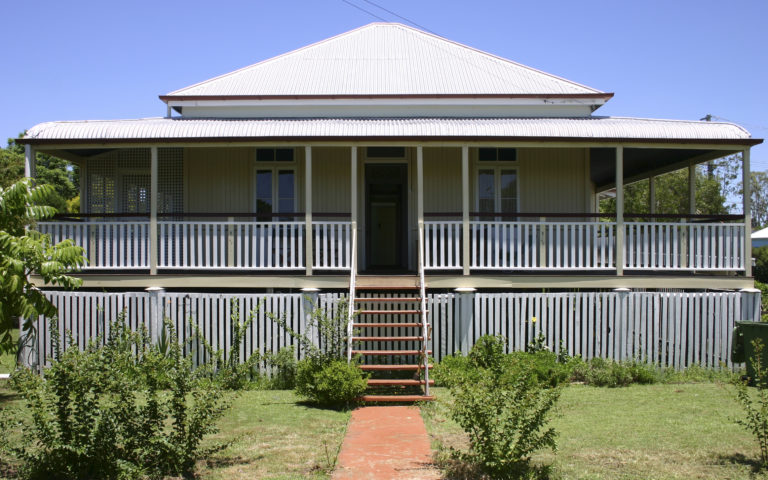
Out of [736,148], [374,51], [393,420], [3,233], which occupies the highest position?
[374,51]

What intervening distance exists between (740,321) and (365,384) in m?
6.96

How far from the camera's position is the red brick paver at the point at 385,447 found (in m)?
7.04

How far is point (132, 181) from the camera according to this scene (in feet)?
50.8

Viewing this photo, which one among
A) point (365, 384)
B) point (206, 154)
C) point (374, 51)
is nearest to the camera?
point (365, 384)

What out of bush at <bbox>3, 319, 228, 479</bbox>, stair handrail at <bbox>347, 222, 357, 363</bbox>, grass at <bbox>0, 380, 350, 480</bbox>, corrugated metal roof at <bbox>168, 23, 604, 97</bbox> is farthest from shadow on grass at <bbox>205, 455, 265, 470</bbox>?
corrugated metal roof at <bbox>168, 23, 604, 97</bbox>

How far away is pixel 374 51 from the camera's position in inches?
736

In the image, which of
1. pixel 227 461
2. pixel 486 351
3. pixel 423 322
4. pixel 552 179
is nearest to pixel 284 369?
pixel 423 322

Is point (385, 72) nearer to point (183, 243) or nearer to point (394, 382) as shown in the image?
point (183, 243)

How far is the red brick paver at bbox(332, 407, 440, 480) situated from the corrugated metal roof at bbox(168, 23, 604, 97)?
28.7 feet

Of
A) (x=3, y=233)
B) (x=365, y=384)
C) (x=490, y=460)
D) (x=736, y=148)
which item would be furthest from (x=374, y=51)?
(x=490, y=460)

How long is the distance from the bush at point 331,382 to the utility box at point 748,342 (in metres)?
6.58

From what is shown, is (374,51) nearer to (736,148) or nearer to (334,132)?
(334,132)

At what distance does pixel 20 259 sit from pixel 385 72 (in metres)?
11.5

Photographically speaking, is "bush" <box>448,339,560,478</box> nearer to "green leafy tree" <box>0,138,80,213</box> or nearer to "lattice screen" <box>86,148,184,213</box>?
"lattice screen" <box>86,148,184,213</box>
